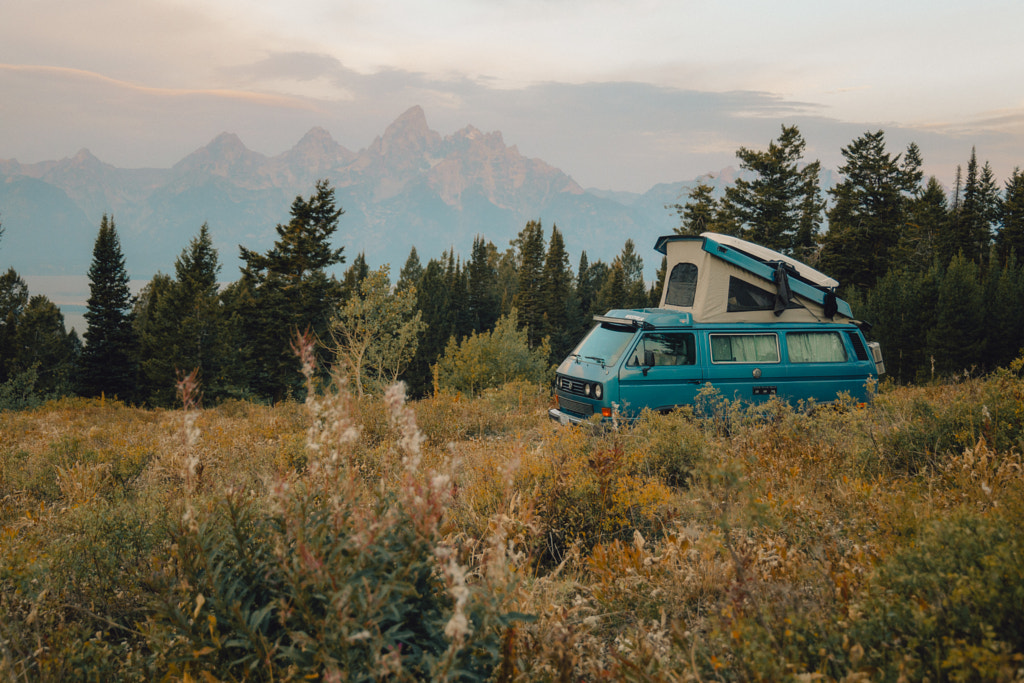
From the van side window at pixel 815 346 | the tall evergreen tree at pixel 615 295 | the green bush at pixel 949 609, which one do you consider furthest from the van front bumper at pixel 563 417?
the tall evergreen tree at pixel 615 295

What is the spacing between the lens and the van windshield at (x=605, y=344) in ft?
26.5

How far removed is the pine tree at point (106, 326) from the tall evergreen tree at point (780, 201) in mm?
53536

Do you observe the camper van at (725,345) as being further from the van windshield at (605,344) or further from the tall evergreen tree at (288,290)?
the tall evergreen tree at (288,290)

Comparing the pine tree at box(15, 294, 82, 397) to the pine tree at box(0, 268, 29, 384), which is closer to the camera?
the pine tree at box(0, 268, 29, 384)

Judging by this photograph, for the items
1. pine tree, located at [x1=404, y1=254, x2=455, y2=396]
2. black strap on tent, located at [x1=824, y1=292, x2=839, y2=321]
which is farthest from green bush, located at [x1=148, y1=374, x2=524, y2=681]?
pine tree, located at [x1=404, y1=254, x2=455, y2=396]

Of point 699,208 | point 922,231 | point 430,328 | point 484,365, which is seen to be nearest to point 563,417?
point 484,365

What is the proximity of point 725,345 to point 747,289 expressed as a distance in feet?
3.96

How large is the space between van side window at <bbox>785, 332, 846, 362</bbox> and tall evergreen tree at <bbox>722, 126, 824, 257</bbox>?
4116 centimetres

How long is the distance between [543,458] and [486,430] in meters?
3.63

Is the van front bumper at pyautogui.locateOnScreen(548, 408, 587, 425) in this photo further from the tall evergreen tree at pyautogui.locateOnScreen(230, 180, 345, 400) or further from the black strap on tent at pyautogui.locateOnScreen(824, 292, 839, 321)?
the tall evergreen tree at pyautogui.locateOnScreen(230, 180, 345, 400)

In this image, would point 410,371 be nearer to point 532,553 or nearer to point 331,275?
point 331,275

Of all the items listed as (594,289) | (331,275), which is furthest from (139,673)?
(594,289)

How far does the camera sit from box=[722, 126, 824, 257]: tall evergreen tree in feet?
152

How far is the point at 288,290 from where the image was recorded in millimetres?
44875
